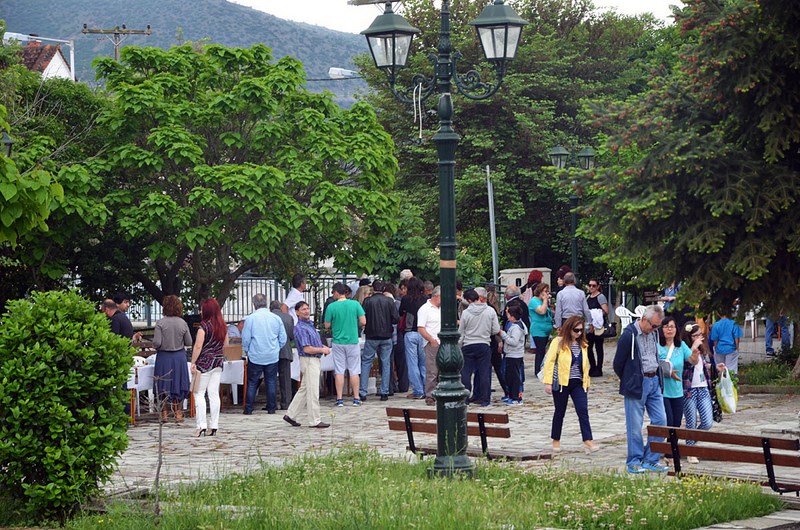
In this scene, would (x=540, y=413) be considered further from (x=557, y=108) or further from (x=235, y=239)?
(x=557, y=108)

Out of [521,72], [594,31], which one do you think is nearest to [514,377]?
[521,72]

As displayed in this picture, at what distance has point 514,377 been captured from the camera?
19.3m

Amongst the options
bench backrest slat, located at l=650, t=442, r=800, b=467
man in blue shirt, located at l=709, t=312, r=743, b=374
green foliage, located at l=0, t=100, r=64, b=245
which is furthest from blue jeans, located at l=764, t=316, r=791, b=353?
green foliage, located at l=0, t=100, r=64, b=245

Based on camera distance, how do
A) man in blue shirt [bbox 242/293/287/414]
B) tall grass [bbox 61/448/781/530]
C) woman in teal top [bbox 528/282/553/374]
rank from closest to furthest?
tall grass [bbox 61/448/781/530]
man in blue shirt [bbox 242/293/287/414]
woman in teal top [bbox 528/282/553/374]

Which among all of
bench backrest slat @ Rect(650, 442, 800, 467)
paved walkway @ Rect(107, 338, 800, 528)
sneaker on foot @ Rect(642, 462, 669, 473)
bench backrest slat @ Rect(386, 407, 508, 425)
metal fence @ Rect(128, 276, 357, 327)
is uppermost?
metal fence @ Rect(128, 276, 357, 327)

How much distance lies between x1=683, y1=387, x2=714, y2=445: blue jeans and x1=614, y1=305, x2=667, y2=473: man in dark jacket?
86 cm

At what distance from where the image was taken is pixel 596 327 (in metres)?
22.5

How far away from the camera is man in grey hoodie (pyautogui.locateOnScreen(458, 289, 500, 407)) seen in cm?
1848

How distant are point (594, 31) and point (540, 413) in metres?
30.5

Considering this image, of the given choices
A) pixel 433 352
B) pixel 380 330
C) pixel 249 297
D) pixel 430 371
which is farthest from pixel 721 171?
pixel 249 297

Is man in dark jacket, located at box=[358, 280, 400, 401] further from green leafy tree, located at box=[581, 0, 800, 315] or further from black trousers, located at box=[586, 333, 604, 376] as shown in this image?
green leafy tree, located at box=[581, 0, 800, 315]

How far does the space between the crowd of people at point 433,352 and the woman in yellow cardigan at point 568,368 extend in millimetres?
14

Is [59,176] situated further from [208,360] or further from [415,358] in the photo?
[415,358]

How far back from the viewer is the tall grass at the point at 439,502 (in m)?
8.76
